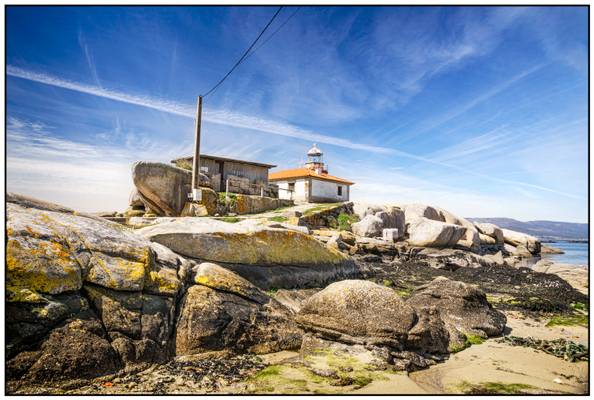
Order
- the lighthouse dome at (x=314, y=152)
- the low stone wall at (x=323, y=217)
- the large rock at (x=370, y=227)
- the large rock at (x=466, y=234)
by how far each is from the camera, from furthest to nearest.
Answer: the lighthouse dome at (x=314, y=152) → the large rock at (x=466, y=234) → the low stone wall at (x=323, y=217) → the large rock at (x=370, y=227)

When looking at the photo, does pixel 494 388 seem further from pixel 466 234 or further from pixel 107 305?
pixel 466 234

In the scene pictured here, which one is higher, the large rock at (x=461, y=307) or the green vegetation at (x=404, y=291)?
the large rock at (x=461, y=307)

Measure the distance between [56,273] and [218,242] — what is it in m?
4.19

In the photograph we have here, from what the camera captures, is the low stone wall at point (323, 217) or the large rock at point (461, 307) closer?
the large rock at point (461, 307)

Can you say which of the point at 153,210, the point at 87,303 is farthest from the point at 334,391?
the point at 153,210

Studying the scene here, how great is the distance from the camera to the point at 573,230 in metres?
144

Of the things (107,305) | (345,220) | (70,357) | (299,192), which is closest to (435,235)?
(345,220)

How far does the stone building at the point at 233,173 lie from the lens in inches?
1299

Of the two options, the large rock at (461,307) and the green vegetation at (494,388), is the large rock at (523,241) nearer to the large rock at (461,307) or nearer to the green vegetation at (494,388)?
the large rock at (461,307)

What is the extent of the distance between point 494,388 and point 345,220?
2866cm

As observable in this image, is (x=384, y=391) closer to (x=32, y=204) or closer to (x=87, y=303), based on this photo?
(x=87, y=303)

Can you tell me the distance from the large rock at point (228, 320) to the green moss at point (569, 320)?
758cm

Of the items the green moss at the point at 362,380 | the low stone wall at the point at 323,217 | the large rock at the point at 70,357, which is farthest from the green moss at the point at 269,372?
the low stone wall at the point at 323,217

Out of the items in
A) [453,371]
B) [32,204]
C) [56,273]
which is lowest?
[453,371]
